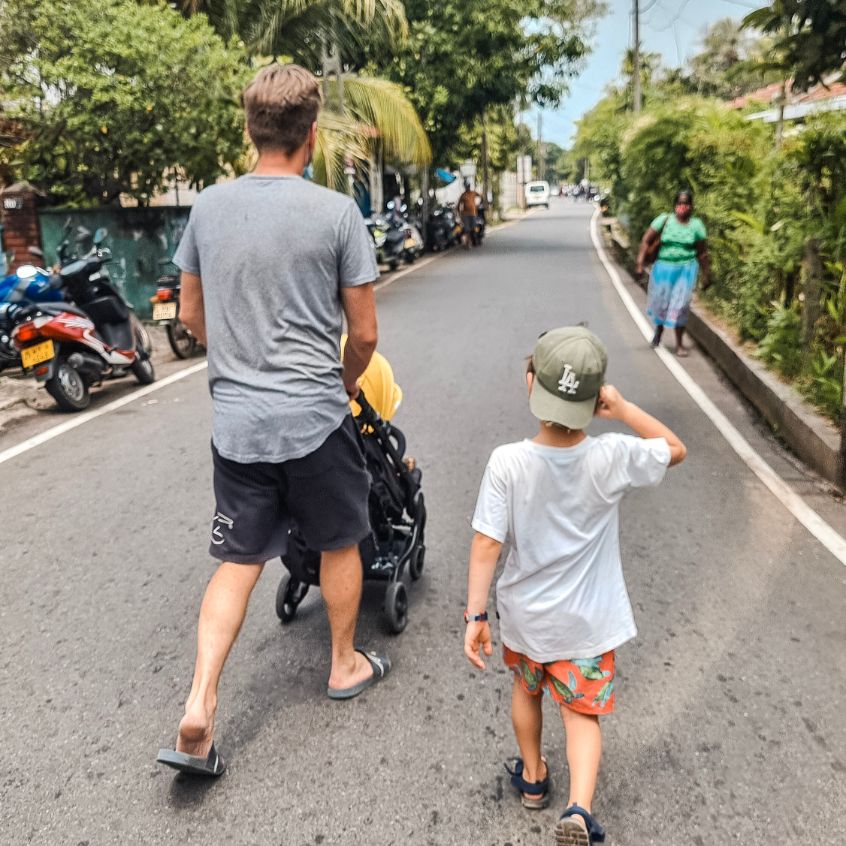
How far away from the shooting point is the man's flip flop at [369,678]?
10.5 feet

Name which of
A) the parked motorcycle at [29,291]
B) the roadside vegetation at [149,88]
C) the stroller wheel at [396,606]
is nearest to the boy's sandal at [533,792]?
the stroller wheel at [396,606]

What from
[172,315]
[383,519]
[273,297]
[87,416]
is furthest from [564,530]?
[172,315]

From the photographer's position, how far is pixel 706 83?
43250 millimetres

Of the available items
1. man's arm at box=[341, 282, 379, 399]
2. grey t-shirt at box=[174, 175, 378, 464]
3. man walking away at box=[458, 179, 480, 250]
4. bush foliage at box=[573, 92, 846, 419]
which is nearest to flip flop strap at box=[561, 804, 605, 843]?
grey t-shirt at box=[174, 175, 378, 464]

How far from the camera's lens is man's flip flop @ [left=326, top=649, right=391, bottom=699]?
319cm

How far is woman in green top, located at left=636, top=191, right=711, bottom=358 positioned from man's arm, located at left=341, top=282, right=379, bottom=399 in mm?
6902

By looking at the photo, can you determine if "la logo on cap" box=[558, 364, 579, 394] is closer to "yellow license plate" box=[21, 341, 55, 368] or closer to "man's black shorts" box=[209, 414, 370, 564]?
"man's black shorts" box=[209, 414, 370, 564]

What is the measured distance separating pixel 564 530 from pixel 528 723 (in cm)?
59

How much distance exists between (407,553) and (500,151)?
45.6 m

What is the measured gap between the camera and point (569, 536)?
7.84 ft

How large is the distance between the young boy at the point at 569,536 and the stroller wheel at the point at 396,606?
1.12 m

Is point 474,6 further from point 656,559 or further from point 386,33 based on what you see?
point 656,559

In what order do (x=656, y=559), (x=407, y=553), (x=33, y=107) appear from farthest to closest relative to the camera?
(x=33, y=107)
(x=656, y=559)
(x=407, y=553)

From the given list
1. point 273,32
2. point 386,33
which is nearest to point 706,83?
point 386,33
